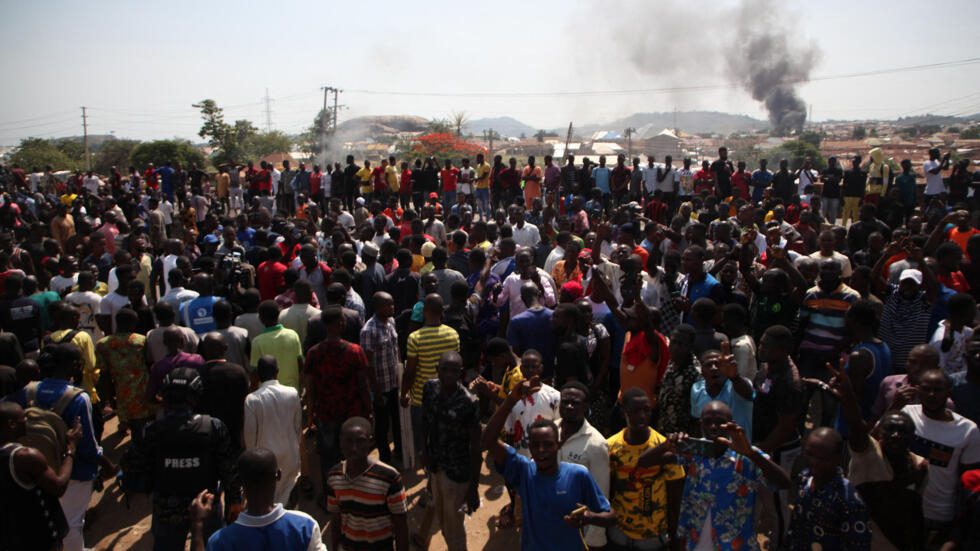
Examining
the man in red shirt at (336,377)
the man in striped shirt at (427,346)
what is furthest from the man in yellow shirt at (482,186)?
the man in red shirt at (336,377)

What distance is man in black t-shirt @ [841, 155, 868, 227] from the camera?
14.9 m

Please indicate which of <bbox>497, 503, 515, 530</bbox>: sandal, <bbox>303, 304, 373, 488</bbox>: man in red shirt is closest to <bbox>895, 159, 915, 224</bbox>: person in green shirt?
<bbox>497, 503, 515, 530</bbox>: sandal

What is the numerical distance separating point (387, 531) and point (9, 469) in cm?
223

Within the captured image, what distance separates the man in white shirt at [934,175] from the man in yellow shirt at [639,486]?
13.9 m

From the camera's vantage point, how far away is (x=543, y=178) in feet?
60.7

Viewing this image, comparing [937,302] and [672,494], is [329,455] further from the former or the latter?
[937,302]

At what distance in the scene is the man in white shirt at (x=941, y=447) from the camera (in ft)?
13.7

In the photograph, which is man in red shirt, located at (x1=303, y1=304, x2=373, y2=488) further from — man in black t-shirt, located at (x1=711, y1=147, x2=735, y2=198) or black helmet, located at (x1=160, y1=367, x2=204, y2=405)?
man in black t-shirt, located at (x1=711, y1=147, x2=735, y2=198)

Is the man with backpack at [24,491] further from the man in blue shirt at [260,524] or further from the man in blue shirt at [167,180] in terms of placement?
the man in blue shirt at [167,180]

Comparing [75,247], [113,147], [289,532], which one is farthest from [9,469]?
[113,147]

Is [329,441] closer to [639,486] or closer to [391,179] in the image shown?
[639,486]

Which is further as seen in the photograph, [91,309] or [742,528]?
[91,309]

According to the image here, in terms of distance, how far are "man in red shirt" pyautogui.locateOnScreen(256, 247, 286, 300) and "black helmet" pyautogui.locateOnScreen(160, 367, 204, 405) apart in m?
3.61

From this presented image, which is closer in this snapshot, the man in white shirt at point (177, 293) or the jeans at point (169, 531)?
the jeans at point (169, 531)
